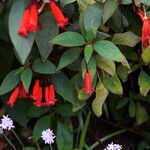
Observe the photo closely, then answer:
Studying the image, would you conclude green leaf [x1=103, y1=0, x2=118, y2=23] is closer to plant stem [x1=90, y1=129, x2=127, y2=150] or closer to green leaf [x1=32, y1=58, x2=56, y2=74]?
green leaf [x1=32, y1=58, x2=56, y2=74]

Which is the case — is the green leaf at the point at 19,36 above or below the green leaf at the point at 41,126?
above

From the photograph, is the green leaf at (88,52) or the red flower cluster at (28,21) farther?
the green leaf at (88,52)

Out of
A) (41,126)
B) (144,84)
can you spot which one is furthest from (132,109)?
(41,126)

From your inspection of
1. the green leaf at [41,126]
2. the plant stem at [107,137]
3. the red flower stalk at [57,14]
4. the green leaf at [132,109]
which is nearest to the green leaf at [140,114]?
the green leaf at [132,109]

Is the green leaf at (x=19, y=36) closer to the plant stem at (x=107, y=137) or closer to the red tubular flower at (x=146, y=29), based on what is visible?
the red tubular flower at (x=146, y=29)

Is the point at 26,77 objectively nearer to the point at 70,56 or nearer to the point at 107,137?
the point at 70,56

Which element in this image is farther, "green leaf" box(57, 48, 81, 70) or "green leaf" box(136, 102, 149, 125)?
"green leaf" box(136, 102, 149, 125)

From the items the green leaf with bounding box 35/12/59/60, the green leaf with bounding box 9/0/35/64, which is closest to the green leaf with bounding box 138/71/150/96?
the green leaf with bounding box 35/12/59/60
